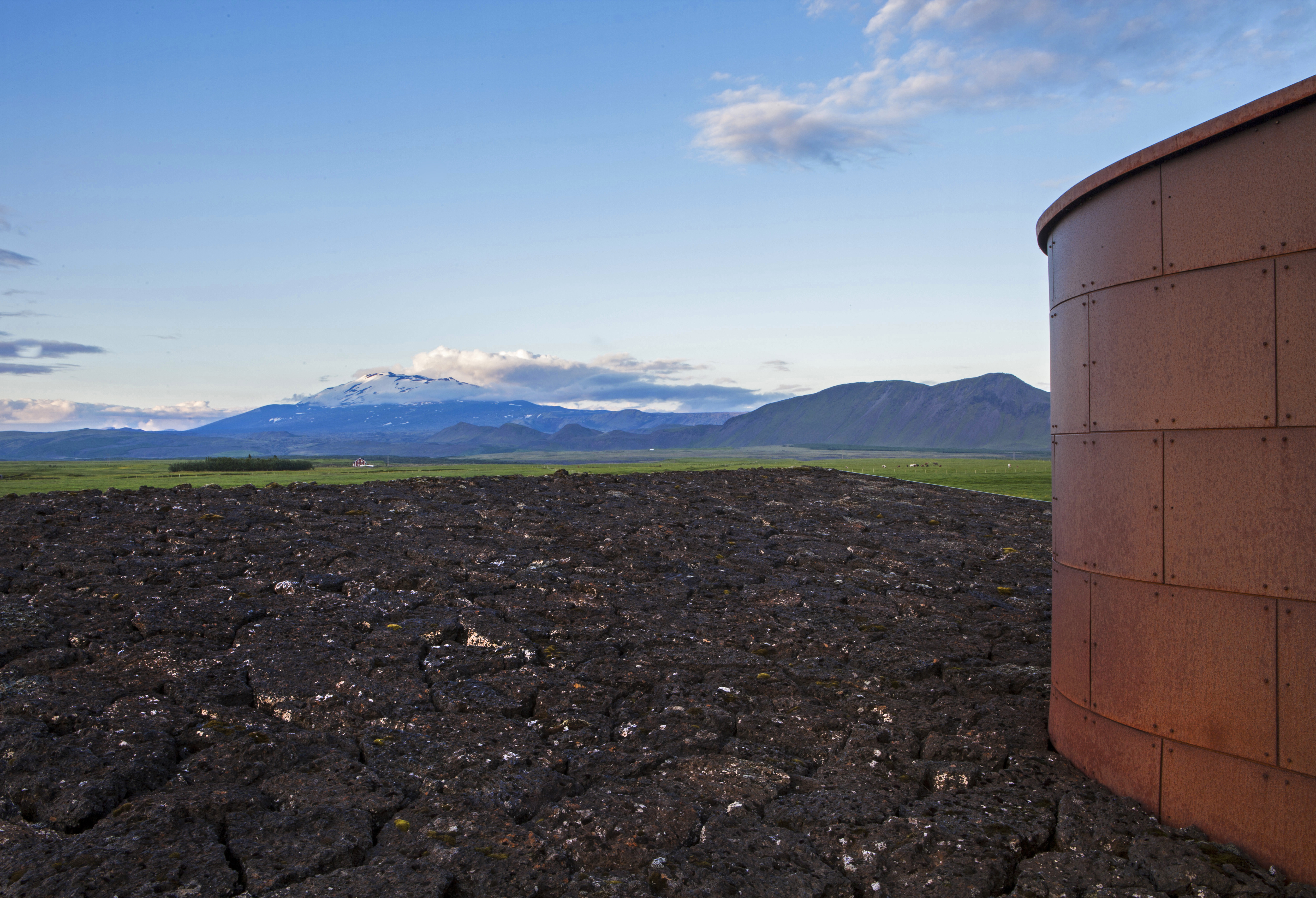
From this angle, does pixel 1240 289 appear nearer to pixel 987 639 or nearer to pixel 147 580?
pixel 987 639

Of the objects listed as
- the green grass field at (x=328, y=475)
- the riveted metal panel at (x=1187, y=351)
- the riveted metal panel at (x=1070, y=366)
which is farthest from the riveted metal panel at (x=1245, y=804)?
the green grass field at (x=328, y=475)

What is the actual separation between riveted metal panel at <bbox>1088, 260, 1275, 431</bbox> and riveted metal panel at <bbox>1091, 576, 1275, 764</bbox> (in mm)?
1179

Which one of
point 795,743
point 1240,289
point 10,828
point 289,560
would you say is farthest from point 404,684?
point 1240,289

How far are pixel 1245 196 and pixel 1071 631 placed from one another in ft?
11.0

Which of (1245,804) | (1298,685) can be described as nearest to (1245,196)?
(1298,685)

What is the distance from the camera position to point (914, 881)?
4.88 m

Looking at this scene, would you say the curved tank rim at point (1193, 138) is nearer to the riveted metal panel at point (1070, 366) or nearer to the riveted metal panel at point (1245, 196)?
the riveted metal panel at point (1245, 196)

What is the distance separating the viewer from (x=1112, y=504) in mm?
5656

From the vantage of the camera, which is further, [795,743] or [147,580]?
[147,580]

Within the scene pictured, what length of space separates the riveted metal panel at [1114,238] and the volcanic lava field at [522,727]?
3.84 meters

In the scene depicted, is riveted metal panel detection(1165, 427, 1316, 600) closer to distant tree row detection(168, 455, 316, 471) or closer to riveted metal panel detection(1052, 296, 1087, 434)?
riveted metal panel detection(1052, 296, 1087, 434)

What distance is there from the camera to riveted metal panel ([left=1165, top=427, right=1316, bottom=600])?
4.60 m

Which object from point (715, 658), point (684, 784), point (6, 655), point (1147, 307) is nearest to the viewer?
point (1147, 307)

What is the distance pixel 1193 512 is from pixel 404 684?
268 inches
